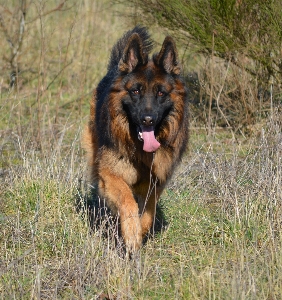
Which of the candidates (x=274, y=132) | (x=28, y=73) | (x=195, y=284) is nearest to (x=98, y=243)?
(x=195, y=284)

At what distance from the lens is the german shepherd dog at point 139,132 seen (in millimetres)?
5570

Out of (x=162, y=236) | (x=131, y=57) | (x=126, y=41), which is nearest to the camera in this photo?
(x=131, y=57)

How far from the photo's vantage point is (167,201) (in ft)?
22.9

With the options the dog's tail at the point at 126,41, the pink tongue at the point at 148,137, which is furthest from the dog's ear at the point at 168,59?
the pink tongue at the point at 148,137

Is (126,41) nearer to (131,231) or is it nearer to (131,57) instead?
(131,57)

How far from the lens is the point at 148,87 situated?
560 cm

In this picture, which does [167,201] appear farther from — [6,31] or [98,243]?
[6,31]

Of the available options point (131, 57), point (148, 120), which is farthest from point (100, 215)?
point (131, 57)

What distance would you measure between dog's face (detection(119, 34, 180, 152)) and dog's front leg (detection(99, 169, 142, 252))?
426 millimetres

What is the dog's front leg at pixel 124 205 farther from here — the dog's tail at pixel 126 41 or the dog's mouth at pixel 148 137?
the dog's tail at pixel 126 41

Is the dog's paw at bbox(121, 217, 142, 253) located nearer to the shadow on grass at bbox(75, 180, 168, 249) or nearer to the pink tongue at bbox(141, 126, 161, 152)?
the shadow on grass at bbox(75, 180, 168, 249)

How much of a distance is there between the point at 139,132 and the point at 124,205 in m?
0.66

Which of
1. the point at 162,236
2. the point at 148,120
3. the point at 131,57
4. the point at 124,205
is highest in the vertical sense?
the point at 131,57

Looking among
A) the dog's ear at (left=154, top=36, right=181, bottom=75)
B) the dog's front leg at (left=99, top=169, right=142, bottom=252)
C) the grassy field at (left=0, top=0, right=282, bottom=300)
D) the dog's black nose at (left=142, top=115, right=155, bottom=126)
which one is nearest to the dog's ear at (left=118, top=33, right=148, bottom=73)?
the dog's ear at (left=154, top=36, right=181, bottom=75)
